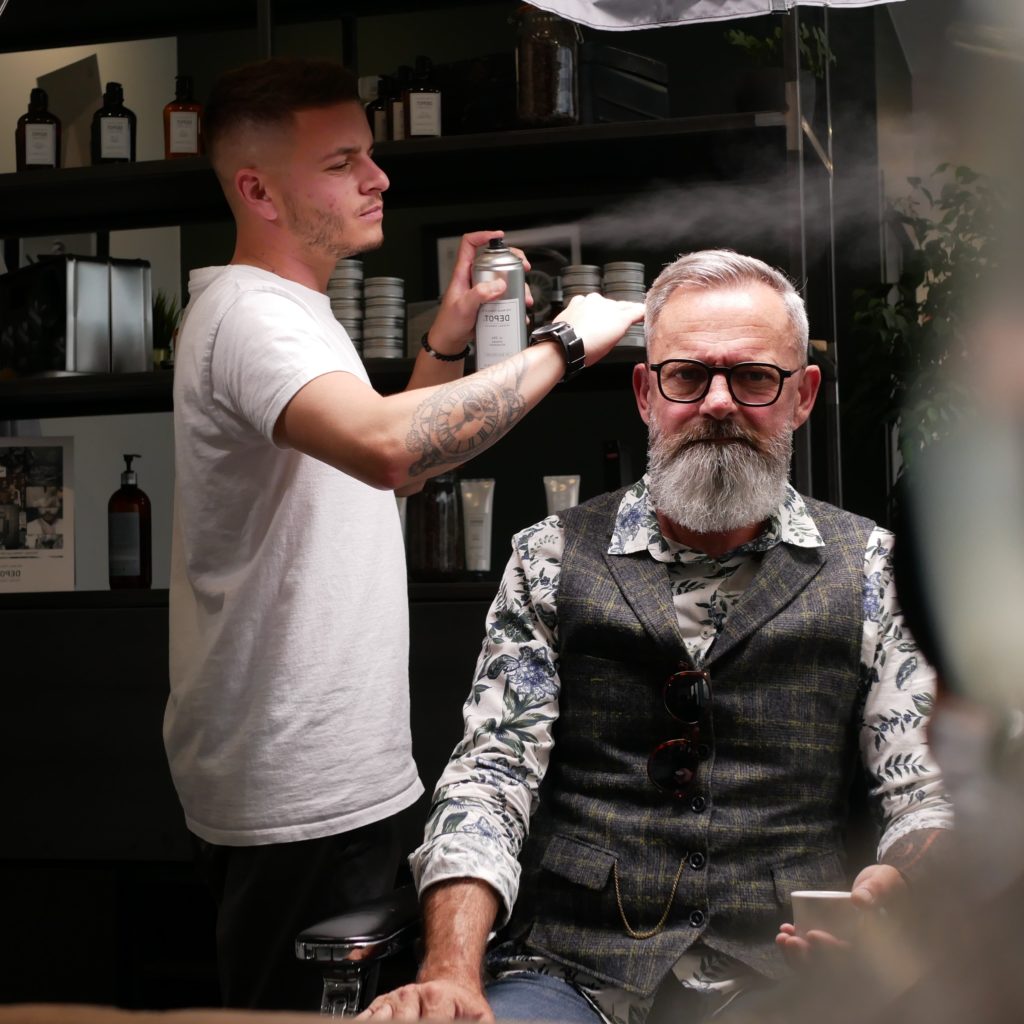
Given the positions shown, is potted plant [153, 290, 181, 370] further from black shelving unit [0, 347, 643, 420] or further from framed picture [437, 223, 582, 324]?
framed picture [437, 223, 582, 324]

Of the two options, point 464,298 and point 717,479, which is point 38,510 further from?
point 717,479

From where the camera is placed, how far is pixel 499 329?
189cm

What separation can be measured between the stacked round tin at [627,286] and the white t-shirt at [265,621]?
1.08 metres

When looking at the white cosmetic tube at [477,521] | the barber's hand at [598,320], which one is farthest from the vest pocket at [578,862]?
the white cosmetic tube at [477,521]

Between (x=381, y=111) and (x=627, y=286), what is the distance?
0.71 meters

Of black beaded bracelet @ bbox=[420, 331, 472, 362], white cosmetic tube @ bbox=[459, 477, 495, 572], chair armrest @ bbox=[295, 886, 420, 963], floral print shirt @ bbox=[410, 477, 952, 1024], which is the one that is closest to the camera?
chair armrest @ bbox=[295, 886, 420, 963]

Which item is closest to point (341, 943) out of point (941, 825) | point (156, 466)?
point (941, 825)

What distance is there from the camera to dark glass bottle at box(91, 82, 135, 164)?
295 centimetres

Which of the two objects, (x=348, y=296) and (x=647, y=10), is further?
(x=348, y=296)

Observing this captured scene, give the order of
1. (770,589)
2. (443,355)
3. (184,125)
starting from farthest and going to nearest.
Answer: (184,125) < (443,355) < (770,589)

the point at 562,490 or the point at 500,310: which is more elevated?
the point at 500,310

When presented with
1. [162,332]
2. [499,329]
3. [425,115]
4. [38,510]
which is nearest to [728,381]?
[499,329]

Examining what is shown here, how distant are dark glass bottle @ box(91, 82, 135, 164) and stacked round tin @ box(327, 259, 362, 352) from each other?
60 centimetres

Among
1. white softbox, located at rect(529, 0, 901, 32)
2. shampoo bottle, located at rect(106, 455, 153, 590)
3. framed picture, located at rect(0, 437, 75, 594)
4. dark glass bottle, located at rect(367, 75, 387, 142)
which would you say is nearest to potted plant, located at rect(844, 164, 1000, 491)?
white softbox, located at rect(529, 0, 901, 32)
